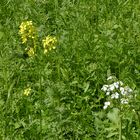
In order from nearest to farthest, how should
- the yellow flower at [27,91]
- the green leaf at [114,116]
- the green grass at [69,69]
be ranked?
the green leaf at [114,116]
the green grass at [69,69]
the yellow flower at [27,91]

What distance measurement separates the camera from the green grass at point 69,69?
10.0ft

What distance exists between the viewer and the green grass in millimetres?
3053

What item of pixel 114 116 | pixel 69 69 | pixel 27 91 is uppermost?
pixel 69 69

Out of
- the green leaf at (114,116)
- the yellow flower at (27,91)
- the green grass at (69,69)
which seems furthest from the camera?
the yellow flower at (27,91)

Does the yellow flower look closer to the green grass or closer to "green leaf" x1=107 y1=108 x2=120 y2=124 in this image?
the green grass

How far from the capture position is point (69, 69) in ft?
12.0

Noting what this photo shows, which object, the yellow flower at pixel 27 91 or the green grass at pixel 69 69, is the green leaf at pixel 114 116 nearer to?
the green grass at pixel 69 69

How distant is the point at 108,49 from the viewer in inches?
146

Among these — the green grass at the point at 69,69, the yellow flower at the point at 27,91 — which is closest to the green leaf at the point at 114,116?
the green grass at the point at 69,69

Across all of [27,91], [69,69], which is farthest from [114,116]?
[69,69]

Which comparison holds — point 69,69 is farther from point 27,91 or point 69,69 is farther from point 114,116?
point 114,116

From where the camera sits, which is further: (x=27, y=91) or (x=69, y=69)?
(x=69, y=69)

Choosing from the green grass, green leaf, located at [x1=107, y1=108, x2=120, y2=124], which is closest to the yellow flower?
the green grass

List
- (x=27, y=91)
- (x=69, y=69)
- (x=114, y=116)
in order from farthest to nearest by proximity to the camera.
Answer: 1. (x=69, y=69)
2. (x=27, y=91)
3. (x=114, y=116)
